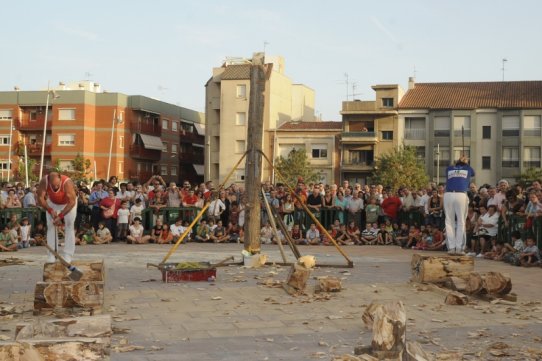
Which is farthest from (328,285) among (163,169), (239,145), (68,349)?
(163,169)

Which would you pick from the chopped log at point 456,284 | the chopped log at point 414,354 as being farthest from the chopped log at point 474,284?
the chopped log at point 414,354

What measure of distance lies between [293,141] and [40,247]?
156ft

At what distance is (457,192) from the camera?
14.1 metres

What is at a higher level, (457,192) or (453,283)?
(457,192)

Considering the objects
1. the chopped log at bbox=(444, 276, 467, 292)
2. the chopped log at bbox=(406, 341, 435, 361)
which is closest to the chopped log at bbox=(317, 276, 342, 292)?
the chopped log at bbox=(444, 276, 467, 292)

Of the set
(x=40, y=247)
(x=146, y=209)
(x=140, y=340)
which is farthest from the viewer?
(x=146, y=209)

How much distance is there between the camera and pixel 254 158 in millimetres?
15844

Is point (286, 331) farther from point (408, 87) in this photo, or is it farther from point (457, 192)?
point (408, 87)

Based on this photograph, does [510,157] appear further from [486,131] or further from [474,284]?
[474,284]

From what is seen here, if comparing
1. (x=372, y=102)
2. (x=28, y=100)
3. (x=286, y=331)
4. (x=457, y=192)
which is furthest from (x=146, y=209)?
(x=28, y=100)

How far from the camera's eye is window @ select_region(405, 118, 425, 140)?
212 ft

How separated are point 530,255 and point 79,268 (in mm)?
10267

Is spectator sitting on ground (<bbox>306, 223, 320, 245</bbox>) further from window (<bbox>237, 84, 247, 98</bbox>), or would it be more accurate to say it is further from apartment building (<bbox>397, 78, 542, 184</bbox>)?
window (<bbox>237, 84, 247, 98</bbox>)

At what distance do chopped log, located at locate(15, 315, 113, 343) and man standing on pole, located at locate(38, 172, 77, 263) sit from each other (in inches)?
223
